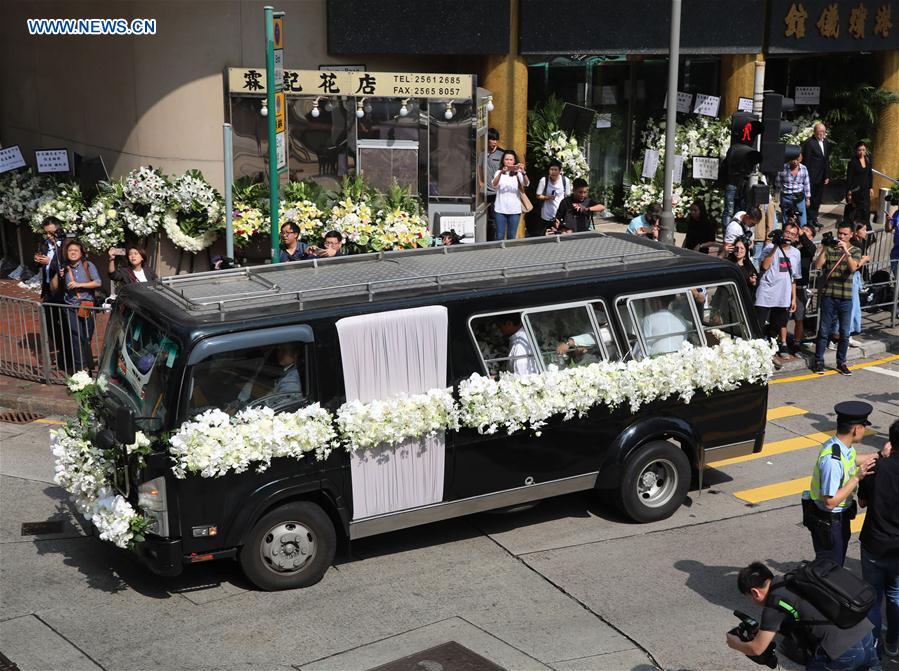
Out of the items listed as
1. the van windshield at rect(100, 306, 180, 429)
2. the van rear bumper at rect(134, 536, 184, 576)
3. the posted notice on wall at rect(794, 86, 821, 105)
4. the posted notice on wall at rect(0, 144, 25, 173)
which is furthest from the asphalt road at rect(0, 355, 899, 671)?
the posted notice on wall at rect(794, 86, 821, 105)

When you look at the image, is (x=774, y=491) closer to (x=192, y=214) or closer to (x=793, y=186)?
(x=192, y=214)

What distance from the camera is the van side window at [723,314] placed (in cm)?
1084

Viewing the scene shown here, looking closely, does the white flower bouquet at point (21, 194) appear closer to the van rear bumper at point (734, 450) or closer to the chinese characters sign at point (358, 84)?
the chinese characters sign at point (358, 84)

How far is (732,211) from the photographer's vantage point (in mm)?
18422

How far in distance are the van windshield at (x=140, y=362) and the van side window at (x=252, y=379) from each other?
0.86ft

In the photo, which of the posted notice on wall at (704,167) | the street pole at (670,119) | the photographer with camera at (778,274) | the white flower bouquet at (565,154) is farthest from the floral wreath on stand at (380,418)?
the white flower bouquet at (565,154)

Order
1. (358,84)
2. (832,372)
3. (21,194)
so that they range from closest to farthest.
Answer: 1. (832,372)
2. (358,84)
3. (21,194)

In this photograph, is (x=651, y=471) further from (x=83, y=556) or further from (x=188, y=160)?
(x=188, y=160)

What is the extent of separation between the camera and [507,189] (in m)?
18.4

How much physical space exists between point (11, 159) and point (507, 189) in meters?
8.13

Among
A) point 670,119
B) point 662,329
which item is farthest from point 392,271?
point 670,119

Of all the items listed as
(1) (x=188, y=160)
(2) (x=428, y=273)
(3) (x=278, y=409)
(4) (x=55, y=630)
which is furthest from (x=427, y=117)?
(4) (x=55, y=630)

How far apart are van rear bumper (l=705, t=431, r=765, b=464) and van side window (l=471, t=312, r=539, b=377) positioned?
2.12 meters

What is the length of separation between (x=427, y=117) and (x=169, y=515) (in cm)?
1041
